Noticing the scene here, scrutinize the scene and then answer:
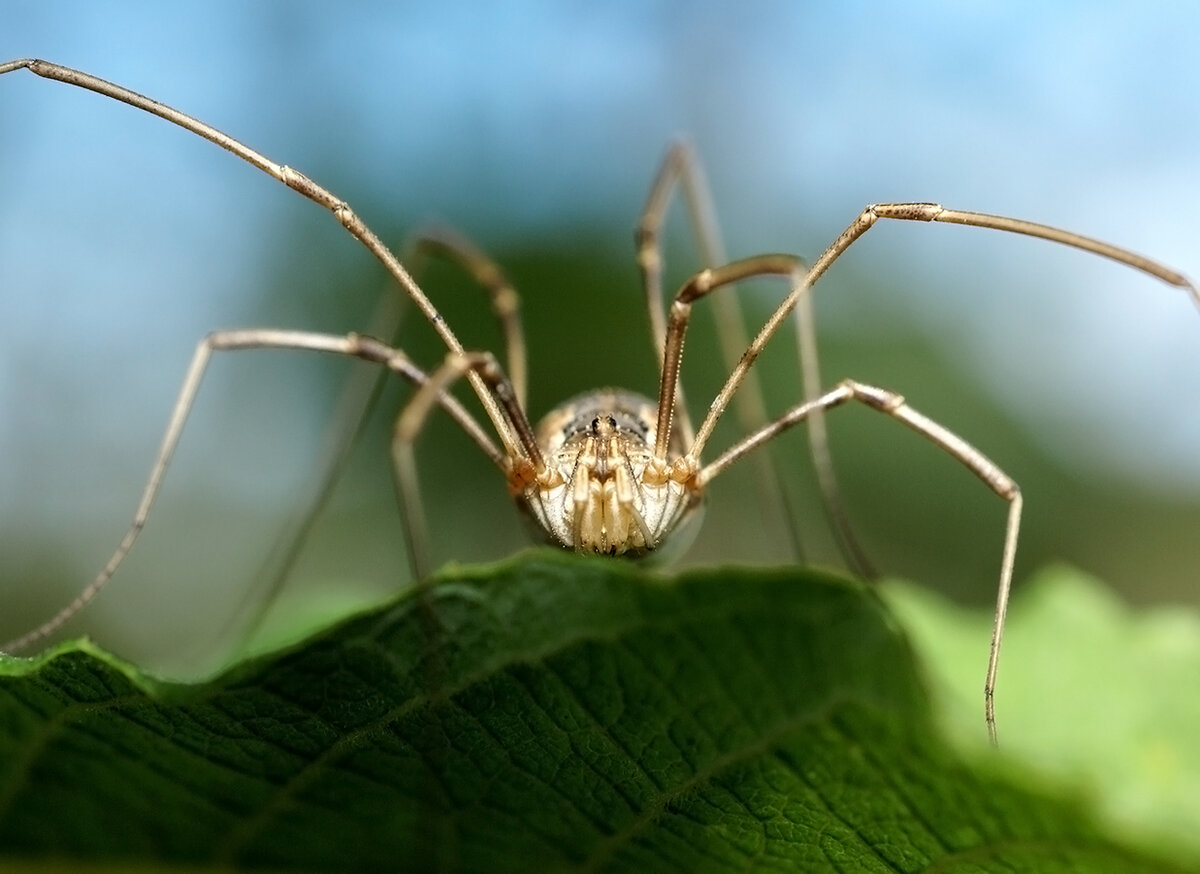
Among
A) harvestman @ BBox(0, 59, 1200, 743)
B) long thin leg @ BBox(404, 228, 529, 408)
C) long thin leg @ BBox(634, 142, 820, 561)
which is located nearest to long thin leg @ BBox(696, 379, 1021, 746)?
harvestman @ BBox(0, 59, 1200, 743)

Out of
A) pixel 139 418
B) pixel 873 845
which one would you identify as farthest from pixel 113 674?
pixel 139 418

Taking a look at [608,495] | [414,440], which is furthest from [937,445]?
[414,440]

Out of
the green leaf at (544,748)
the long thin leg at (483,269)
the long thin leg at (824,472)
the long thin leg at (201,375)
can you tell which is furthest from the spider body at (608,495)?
the green leaf at (544,748)

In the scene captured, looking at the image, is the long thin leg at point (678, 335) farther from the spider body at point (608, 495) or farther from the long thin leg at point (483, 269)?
the long thin leg at point (483, 269)

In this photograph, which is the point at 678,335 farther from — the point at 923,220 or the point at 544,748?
the point at 544,748

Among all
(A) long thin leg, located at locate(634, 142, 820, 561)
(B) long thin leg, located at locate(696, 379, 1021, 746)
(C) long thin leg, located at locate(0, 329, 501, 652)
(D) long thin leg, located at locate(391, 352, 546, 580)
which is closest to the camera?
(D) long thin leg, located at locate(391, 352, 546, 580)

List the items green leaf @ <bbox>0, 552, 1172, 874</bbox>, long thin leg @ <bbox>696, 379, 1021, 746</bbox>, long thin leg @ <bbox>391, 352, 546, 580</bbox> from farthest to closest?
long thin leg @ <bbox>696, 379, 1021, 746</bbox>, long thin leg @ <bbox>391, 352, 546, 580</bbox>, green leaf @ <bbox>0, 552, 1172, 874</bbox>

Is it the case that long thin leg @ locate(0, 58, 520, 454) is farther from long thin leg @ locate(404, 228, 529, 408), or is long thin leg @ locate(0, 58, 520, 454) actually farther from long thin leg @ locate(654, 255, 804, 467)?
long thin leg @ locate(404, 228, 529, 408)
